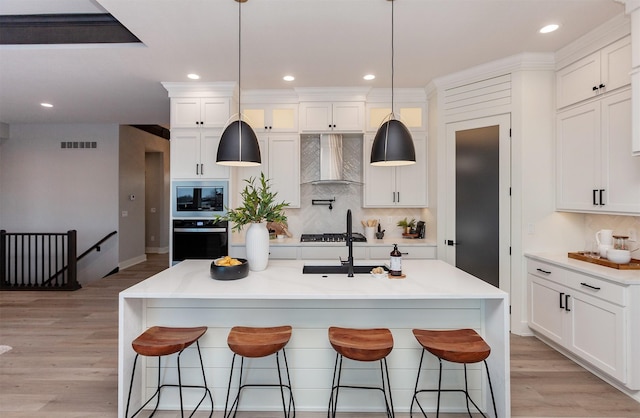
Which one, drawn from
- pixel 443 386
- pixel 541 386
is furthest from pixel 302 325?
pixel 541 386

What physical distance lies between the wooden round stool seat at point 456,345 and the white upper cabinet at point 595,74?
2.50 m

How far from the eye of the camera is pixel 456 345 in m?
1.86

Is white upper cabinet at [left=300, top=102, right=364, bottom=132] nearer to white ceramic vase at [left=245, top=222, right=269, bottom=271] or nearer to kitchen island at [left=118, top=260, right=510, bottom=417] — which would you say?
white ceramic vase at [left=245, top=222, right=269, bottom=271]

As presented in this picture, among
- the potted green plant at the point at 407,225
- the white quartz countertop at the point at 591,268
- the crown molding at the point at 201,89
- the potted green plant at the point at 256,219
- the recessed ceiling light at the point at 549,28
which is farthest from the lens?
the potted green plant at the point at 407,225

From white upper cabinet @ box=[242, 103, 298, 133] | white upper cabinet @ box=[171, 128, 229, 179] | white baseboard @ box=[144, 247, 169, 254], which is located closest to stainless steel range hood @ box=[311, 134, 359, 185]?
white upper cabinet @ box=[242, 103, 298, 133]

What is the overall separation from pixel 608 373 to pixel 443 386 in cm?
134

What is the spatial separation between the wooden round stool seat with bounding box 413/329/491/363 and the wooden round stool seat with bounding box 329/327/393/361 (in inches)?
9.1

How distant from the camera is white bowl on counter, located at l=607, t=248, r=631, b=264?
2.63m

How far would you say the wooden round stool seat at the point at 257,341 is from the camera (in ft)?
6.00

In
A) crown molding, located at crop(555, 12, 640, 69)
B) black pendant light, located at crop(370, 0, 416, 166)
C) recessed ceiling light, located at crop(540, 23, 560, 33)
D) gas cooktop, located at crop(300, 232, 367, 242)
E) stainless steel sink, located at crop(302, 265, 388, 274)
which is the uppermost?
recessed ceiling light, located at crop(540, 23, 560, 33)

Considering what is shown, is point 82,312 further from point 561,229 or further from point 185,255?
point 561,229

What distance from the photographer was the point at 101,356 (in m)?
3.08

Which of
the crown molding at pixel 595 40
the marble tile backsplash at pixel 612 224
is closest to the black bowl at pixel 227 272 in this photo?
the marble tile backsplash at pixel 612 224

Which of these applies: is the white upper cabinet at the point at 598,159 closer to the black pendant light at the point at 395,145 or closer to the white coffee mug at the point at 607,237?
the white coffee mug at the point at 607,237
